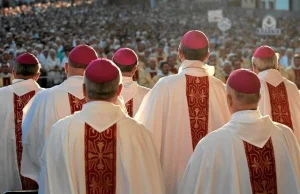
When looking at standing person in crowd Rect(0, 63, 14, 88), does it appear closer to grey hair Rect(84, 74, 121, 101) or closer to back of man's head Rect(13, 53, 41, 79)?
back of man's head Rect(13, 53, 41, 79)

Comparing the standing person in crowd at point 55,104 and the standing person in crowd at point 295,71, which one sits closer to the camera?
the standing person in crowd at point 55,104

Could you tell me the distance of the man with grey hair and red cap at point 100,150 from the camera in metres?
3.74

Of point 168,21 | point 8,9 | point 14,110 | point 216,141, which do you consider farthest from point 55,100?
point 8,9

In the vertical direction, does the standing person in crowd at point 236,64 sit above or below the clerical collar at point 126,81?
below

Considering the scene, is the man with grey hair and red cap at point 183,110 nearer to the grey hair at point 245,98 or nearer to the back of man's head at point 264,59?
the back of man's head at point 264,59

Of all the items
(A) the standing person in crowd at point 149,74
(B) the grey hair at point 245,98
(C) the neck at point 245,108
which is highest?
(B) the grey hair at point 245,98

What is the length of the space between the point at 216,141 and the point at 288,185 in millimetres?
545

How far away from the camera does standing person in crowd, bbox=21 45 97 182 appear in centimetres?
512

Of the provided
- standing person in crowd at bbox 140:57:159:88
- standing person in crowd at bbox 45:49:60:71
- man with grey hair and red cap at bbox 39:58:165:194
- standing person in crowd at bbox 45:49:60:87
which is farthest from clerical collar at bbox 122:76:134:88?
standing person in crowd at bbox 45:49:60:71

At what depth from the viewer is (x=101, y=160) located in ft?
12.7

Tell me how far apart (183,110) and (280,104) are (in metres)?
1.12

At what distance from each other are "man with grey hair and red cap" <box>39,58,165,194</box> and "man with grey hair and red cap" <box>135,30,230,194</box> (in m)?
1.31

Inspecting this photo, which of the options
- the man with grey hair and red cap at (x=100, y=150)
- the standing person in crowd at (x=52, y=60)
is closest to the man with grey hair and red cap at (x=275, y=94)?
the man with grey hair and red cap at (x=100, y=150)

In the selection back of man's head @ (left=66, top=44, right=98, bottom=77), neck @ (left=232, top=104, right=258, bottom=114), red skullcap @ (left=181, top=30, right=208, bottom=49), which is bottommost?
neck @ (left=232, top=104, right=258, bottom=114)
